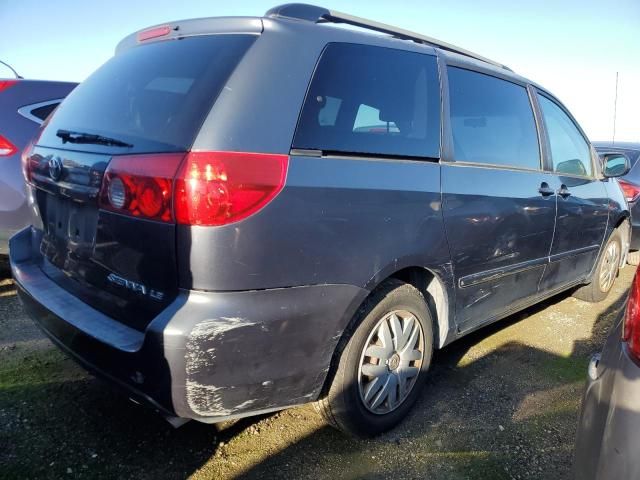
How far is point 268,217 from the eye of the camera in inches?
66.7

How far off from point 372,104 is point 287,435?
156cm

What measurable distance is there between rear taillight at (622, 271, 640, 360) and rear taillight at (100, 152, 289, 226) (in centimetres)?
112

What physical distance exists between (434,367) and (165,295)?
1.96 m

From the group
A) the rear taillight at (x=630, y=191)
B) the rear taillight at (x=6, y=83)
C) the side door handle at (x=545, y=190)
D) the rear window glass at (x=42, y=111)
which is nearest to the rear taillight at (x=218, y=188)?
the side door handle at (x=545, y=190)

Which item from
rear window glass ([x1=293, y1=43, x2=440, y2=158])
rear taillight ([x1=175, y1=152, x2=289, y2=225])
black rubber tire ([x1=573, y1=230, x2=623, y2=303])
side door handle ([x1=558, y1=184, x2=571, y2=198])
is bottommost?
black rubber tire ([x1=573, y1=230, x2=623, y2=303])

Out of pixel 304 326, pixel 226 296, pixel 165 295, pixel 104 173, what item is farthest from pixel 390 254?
pixel 104 173

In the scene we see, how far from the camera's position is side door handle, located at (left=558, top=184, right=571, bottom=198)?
3355 millimetres

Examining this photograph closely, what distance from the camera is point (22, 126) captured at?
3.62 m

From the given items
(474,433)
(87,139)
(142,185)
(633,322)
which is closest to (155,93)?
(87,139)

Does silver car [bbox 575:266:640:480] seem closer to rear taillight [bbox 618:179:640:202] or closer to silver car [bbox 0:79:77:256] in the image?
silver car [bbox 0:79:77:256]

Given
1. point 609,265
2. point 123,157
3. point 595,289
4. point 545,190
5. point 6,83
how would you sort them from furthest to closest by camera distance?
point 609,265
point 595,289
point 6,83
point 545,190
point 123,157

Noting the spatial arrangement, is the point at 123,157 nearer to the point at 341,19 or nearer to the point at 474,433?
the point at 341,19

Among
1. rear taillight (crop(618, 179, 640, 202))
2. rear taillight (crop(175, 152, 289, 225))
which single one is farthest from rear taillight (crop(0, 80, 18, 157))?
rear taillight (crop(618, 179, 640, 202))

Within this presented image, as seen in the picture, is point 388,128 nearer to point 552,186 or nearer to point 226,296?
point 226,296
